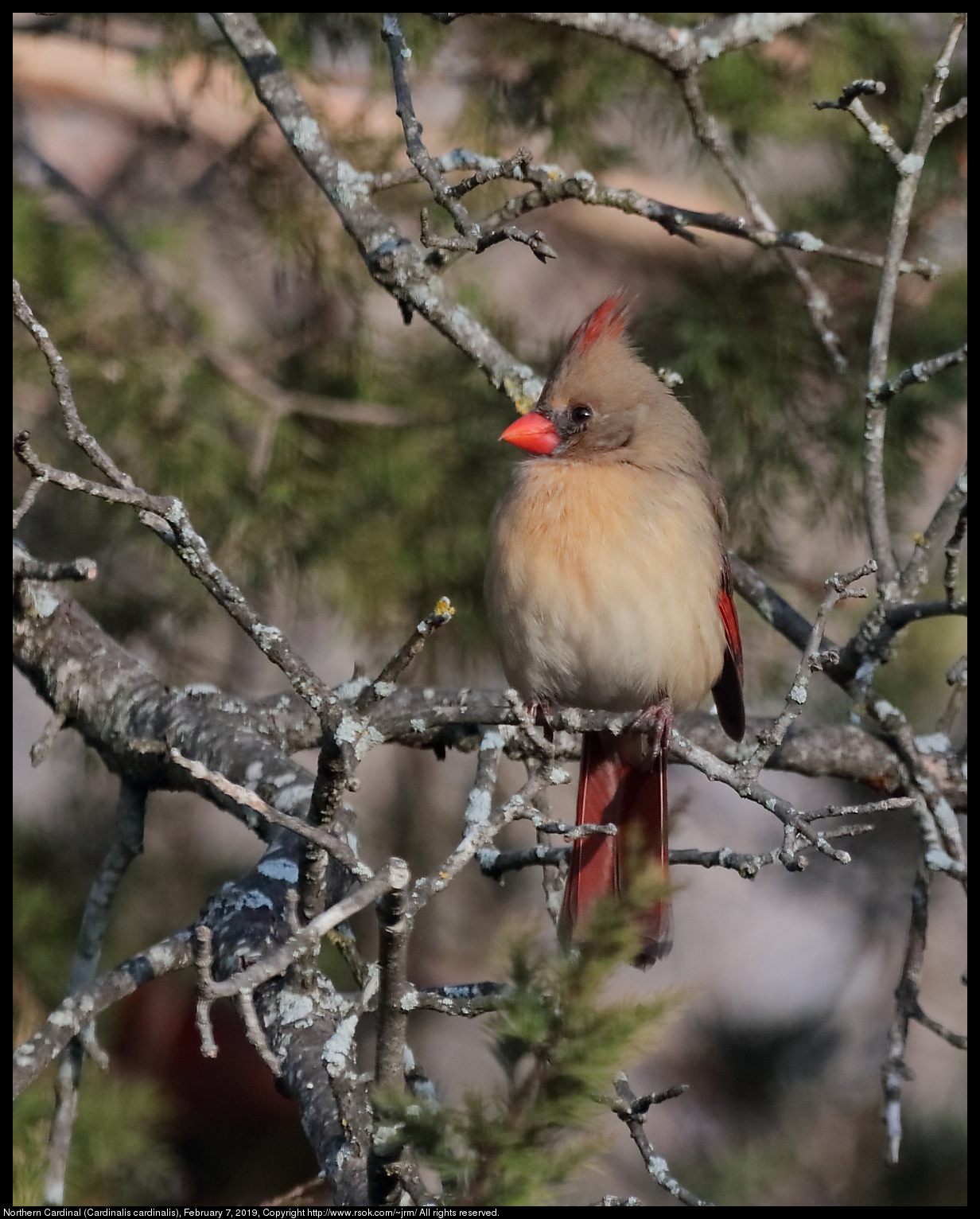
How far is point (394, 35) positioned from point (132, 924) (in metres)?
2.39

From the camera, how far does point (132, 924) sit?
3605mm

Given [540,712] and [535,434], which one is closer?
[540,712]

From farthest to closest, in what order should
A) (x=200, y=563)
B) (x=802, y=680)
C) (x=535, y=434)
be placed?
(x=535, y=434)
(x=802, y=680)
(x=200, y=563)

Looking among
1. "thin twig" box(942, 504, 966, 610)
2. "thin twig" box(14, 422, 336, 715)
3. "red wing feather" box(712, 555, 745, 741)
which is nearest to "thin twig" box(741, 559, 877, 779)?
"thin twig" box(942, 504, 966, 610)

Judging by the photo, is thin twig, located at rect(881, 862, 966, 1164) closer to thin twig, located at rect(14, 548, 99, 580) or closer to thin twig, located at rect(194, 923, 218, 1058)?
thin twig, located at rect(194, 923, 218, 1058)

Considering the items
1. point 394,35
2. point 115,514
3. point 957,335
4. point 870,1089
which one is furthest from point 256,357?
point 870,1089

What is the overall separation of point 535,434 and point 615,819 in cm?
90

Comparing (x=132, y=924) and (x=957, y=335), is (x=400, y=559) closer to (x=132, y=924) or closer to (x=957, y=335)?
(x=132, y=924)

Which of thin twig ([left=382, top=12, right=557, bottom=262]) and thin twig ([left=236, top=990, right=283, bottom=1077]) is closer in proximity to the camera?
thin twig ([left=236, top=990, right=283, bottom=1077])

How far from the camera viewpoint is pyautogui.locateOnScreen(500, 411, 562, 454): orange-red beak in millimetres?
2979

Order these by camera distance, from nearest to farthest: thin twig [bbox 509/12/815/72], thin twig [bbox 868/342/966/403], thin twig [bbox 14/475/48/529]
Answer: thin twig [bbox 14/475/48/529], thin twig [bbox 868/342/966/403], thin twig [bbox 509/12/815/72]

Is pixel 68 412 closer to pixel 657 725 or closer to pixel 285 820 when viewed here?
pixel 285 820

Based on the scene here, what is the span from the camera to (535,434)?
299 centimetres

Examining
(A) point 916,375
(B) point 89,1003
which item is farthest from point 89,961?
(A) point 916,375
